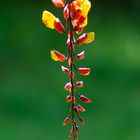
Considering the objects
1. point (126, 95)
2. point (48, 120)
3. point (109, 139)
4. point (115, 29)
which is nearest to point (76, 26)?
point (109, 139)

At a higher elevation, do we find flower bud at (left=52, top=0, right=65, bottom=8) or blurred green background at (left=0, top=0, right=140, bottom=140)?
flower bud at (left=52, top=0, right=65, bottom=8)

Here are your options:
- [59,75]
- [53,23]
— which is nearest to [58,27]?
[53,23]

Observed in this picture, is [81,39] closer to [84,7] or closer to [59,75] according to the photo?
[84,7]

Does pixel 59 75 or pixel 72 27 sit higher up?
pixel 72 27

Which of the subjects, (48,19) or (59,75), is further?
(59,75)

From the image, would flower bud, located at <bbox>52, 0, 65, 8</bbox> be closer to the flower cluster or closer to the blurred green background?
the flower cluster

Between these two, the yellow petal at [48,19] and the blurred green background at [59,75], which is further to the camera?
the blurred green background at [59,75]

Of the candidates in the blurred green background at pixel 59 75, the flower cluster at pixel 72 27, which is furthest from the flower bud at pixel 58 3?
the blurred green background at pixel 59 75

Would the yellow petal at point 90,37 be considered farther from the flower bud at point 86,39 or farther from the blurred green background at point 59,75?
the blurred green background at point 59,75

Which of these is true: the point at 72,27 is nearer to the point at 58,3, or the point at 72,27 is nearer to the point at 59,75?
the point at 58,3

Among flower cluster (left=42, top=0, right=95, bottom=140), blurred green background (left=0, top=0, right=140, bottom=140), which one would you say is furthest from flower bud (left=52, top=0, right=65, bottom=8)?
blurred green background (left=0, top=0, right=140, bottom=140)
